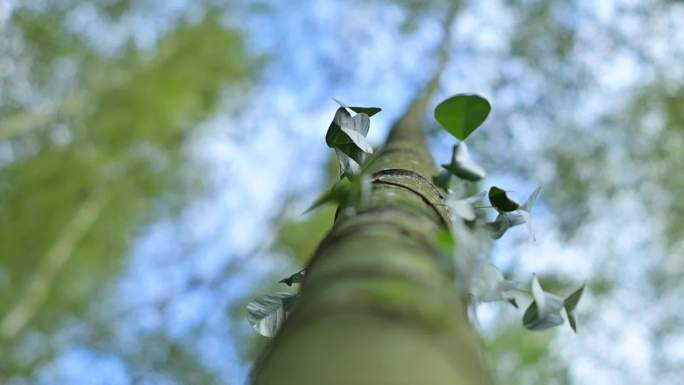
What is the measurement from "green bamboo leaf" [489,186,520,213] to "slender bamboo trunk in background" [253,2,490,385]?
16 centimetres

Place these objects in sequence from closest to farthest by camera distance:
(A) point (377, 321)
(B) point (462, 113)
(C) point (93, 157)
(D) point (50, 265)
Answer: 1. (A) point (377, 321)
2. (B) point (462, 113)
3. (D) point (50, 265)
4. (C) point (93, 157)

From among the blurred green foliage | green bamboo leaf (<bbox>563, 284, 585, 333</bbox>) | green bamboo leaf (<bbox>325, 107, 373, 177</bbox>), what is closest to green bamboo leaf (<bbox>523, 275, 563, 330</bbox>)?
green bamboo leaf (<bbox>563, 284, 585, 333</bbox>)

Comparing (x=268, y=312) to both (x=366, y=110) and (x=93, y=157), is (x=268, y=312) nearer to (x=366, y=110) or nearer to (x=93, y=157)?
(x=366, y=110)

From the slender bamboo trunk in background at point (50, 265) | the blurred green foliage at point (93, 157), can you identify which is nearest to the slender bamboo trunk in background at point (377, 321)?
the blurred green foliage at point (93, 157)

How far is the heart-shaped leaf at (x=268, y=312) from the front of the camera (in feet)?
1.52

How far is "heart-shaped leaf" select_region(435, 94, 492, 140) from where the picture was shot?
1.27ft

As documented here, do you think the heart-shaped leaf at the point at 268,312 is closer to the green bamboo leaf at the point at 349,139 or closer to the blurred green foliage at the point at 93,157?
the green bamboo leaf at the point at 349,139

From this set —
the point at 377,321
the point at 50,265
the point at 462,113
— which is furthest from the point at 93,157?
the point at 377,321

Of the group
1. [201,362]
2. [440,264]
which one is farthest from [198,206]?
[440,264]

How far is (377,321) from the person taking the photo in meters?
0.22

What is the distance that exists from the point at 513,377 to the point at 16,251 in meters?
3.19

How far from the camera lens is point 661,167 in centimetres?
282

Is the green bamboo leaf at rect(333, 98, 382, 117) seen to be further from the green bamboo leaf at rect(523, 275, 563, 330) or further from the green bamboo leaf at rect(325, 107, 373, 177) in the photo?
the green bamboo leaf at rect(523, 275, 563, 330)

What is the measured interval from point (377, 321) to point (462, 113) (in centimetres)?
20
